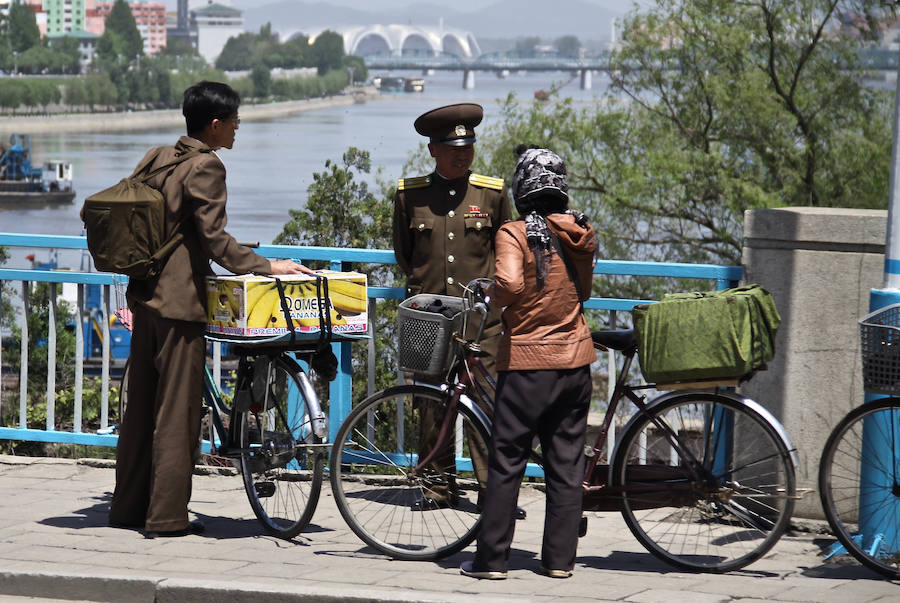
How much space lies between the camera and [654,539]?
Result: 492 centimetres

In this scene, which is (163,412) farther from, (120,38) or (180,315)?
(120,38)

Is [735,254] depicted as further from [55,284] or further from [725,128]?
[55,284]

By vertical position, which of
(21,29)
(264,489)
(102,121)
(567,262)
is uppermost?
(21,29)

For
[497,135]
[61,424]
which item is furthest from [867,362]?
[497,135]

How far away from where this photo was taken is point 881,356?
4.59 meters

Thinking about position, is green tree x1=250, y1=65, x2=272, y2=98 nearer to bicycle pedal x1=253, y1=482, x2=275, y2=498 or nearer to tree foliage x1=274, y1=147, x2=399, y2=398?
tree foliage x1=274, y1=147, x2=399, y2=398

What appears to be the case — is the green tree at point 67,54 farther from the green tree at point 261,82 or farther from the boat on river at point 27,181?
the boat on river at point 27,181

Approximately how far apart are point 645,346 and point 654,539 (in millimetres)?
796

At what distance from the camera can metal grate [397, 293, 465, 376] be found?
4840 mm

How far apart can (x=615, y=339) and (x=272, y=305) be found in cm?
138

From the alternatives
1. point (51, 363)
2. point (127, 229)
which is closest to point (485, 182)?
point (127, 229)

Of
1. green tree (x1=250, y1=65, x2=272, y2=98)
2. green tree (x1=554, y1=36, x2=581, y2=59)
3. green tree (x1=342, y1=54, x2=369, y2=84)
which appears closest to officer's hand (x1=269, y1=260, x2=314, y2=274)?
green tree (x1=250, y1=65, x2=272, y2=98)

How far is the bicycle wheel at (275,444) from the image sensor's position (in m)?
5.23

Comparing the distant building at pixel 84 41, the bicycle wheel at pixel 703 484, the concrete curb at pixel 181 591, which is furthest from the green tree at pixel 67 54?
the bicycle wheel at pixel 703 484
